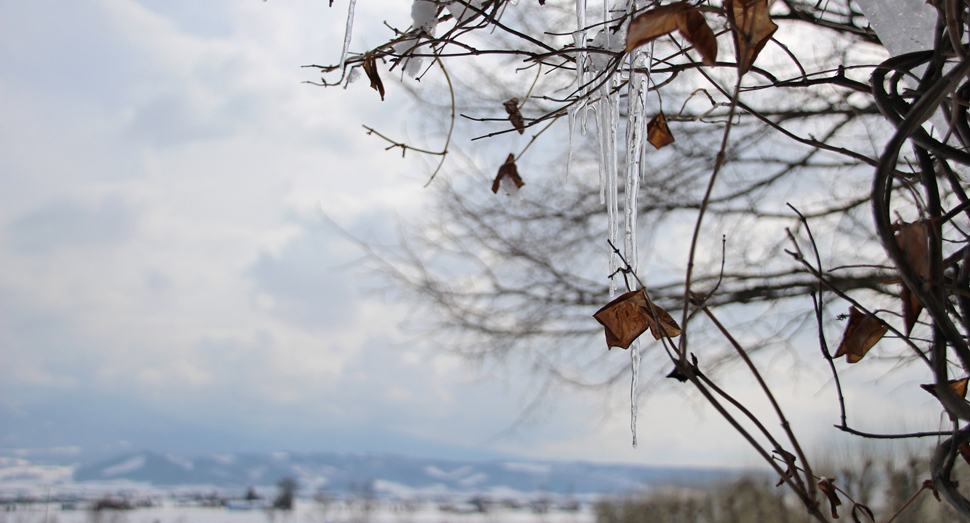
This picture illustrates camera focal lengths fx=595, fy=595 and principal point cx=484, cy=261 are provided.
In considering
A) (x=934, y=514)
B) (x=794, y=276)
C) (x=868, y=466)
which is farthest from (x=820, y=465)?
(x=794, y=276)

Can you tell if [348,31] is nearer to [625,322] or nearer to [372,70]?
[372,70]

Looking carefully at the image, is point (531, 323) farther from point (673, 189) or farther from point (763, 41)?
point (763, 41)

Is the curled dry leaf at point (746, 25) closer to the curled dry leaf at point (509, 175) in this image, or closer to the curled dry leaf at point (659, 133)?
the curled dry leaf at point (659, 133)

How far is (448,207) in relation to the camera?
4754 mm

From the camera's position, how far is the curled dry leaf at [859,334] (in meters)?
0.63

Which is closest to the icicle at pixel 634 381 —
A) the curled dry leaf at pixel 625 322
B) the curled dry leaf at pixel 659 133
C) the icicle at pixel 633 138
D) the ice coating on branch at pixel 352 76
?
the icicle at pixel 633 138

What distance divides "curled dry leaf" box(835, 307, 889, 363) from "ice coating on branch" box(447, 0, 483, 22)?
2.10 feet

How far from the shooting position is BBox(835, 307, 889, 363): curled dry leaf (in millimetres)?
630

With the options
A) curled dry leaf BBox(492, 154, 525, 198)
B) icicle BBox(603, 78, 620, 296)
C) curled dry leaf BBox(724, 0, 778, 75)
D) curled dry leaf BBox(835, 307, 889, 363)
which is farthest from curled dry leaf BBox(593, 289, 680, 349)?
curled dry leaf BBox(492, 154, 525, 198)

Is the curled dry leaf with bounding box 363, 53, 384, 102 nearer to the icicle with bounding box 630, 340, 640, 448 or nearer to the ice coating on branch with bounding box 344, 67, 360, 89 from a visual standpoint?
the ice coating on branch with bounding box 344, 67, 360, 89

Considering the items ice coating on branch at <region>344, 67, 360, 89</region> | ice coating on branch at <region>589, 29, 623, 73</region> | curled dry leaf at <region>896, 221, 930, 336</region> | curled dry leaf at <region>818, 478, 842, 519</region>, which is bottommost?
curled dry leaf at <region>818, 478, 842, 519</region>

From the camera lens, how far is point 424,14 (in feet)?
2.97

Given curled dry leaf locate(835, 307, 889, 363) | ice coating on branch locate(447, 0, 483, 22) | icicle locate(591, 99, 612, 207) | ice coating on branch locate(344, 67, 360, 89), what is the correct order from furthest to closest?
icicle locate(591, 99, 612, 207) < ice coating on branch locate(344, 67, 360, 89) < ice coating on branch locate(447, 0, 483, 22) < curled dry leaf locate(835, 307, 889, 363)

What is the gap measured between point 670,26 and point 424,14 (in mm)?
526
